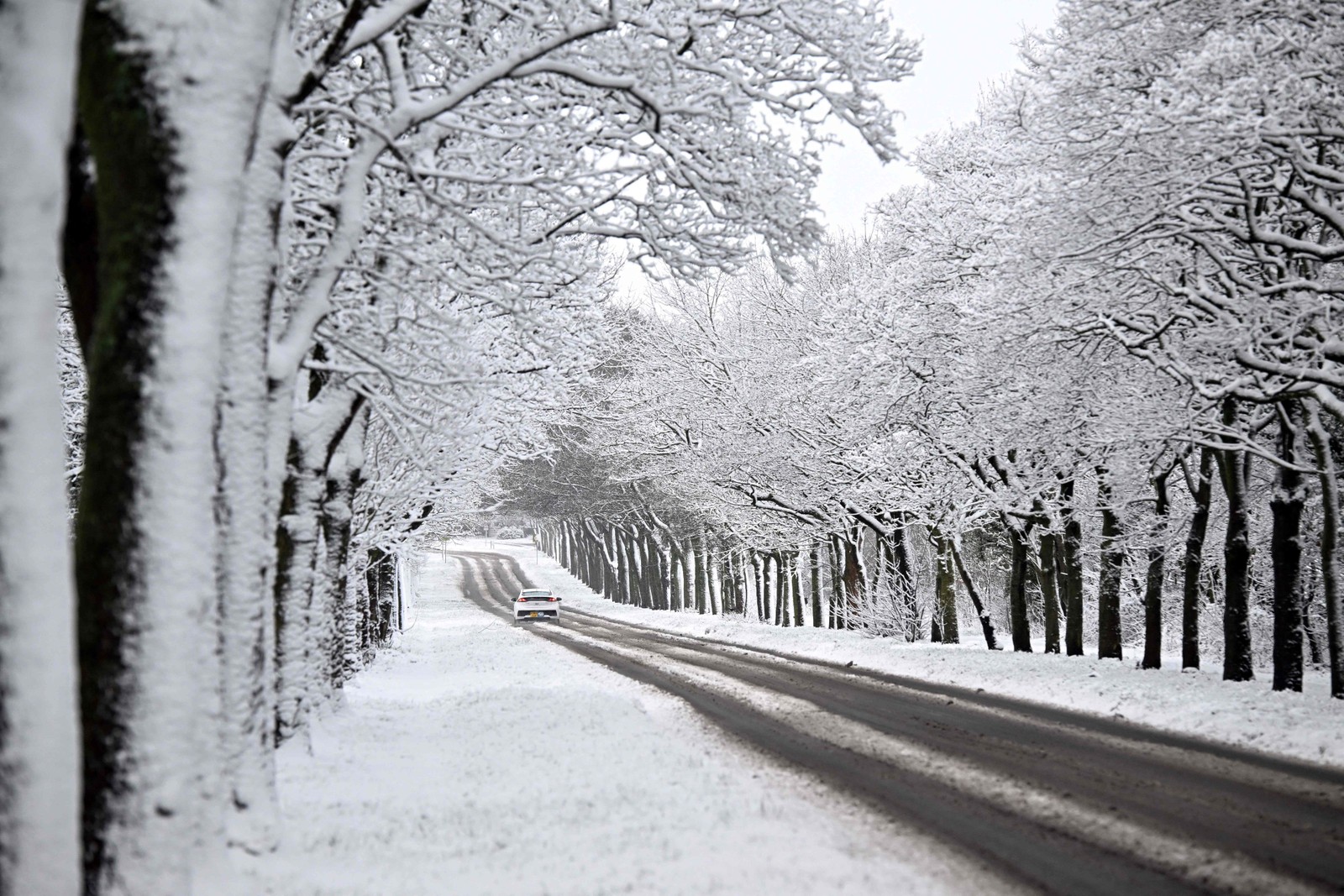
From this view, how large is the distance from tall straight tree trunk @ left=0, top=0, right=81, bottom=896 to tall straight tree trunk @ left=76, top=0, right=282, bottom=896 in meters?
0.56

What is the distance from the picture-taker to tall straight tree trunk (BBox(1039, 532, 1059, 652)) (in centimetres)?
2383

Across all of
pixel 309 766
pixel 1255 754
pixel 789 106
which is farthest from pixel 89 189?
pixel 1255 754

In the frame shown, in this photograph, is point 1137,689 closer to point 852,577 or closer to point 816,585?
point 852,577

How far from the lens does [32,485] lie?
3418mm

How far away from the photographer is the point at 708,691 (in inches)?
676

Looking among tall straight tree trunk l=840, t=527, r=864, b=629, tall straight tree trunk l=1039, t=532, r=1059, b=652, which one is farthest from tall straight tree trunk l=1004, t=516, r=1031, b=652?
tall straight tree trunk l=840, t=527, r=864, b=629

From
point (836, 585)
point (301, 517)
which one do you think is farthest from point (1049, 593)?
point (301, 517)

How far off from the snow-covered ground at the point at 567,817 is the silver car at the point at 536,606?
32.9 meters

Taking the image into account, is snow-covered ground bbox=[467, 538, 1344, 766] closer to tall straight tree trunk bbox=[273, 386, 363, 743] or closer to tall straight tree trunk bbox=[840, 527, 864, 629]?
tall straight tree trunk bbox=[840, 527, 864, 629]

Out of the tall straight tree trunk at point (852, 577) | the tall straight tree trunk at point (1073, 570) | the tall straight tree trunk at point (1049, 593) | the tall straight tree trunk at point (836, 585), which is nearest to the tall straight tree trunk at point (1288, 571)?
the tall straight tree trunk at point (1073, 570)

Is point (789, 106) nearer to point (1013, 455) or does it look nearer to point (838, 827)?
point (838, 827)

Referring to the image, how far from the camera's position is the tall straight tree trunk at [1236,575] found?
15805 mm

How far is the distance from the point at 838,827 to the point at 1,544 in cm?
593

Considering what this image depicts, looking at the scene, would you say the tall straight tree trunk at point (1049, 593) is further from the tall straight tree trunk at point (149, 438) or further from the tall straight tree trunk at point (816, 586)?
the tall straight tree trunk at point (149, 438)
